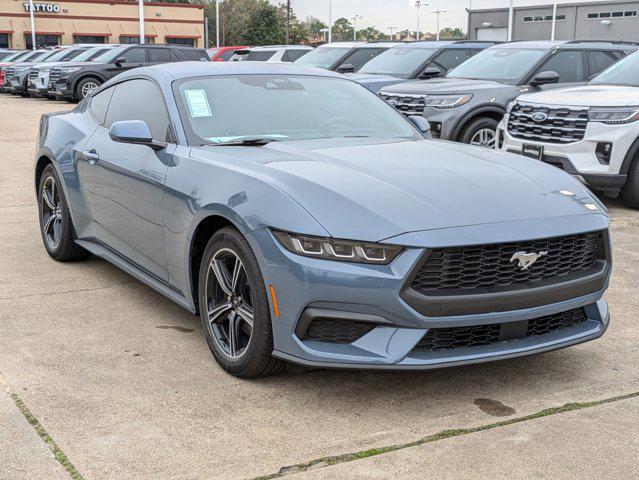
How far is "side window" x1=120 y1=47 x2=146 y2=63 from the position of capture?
2383 centimetres

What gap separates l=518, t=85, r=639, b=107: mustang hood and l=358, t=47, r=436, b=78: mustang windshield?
473cm

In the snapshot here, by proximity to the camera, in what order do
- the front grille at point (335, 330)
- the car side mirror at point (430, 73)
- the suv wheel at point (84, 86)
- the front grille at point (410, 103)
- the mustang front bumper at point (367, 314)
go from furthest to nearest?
the suv wheel at point (84, 86) < the car side mirror at point (430, 73) < the front grille at point (410, 103) < the front grille at point (335, 330) < the mustang front bumper at point (367, 314)

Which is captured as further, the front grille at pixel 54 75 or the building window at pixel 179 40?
the building window at pixel 179 40

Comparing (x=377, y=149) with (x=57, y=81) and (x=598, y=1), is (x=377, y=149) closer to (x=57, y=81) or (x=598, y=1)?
(x=57, y=81)

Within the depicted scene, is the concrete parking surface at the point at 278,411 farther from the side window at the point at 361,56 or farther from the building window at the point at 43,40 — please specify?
the building window at the point at 43,40

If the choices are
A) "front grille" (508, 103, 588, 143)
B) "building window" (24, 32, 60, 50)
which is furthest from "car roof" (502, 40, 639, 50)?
"building window" (24, 32, 60, 50)

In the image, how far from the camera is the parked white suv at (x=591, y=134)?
838cm

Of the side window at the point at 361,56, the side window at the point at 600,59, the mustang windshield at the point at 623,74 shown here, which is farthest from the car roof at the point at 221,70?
the side window at the point at 361,56

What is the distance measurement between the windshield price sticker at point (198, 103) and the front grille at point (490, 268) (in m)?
1.91

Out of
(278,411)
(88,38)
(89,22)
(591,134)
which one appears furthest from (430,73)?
(88,38)

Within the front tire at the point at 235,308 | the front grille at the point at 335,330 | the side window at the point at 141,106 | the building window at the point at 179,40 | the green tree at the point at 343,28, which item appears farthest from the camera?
the green tree at the point at 343,28

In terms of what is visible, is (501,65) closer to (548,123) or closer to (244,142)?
(548,123)

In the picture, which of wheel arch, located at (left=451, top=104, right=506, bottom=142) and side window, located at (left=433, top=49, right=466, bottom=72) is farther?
side window, located at (left=433, top=49, right=466, bottom=72)

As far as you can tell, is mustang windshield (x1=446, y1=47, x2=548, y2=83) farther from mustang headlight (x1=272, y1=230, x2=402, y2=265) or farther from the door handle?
mustang headlight (x1=272, y1=230, x2=402, y2=265)
